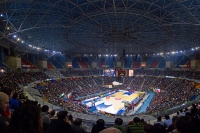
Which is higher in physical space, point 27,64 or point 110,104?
point 27,64

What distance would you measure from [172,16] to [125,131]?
21.4 meters

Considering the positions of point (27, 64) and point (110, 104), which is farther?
point (27, 64)

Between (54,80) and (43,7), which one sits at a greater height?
(43,7)

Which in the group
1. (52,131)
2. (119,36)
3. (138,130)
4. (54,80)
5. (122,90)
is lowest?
(122,90)

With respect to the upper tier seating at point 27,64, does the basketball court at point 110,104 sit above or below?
below

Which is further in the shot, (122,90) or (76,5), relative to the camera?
(122,90)

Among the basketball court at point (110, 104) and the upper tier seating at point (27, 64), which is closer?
the basketball court at point (110, 104)

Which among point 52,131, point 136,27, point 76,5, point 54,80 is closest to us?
point 52,131

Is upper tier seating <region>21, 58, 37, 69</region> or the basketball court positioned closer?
the basketball court

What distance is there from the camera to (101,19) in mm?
21688

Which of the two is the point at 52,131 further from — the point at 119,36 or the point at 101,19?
the point at 119,36

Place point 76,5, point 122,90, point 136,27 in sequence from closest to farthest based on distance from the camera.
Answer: point 76,5, point 136,27, point 122,90

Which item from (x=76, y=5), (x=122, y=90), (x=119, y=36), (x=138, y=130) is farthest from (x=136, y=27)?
(x=122, y=90)

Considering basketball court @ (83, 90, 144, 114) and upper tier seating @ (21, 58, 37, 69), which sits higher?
upper tier seating @ (21, 58, 37, 69)
